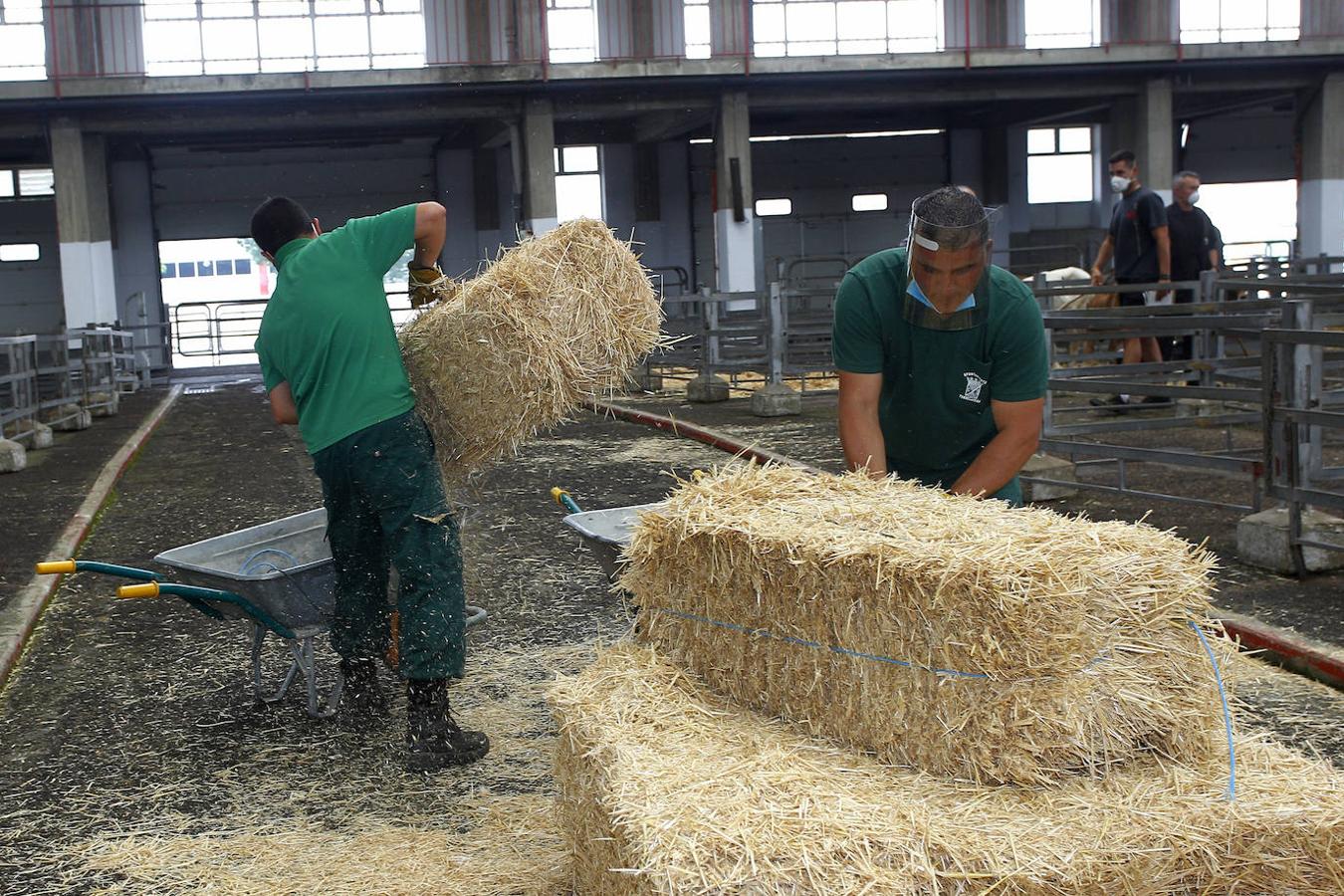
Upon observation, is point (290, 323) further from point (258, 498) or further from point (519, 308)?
point (258, 498)

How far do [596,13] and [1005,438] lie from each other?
77.3 feet

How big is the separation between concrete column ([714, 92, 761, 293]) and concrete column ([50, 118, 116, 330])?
10.7 m

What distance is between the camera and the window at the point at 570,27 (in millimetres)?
26266

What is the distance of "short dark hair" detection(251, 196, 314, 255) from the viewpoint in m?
5.00

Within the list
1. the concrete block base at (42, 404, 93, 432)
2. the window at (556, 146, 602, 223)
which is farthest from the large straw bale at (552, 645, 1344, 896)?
the window at (556, 146, 602, 223)

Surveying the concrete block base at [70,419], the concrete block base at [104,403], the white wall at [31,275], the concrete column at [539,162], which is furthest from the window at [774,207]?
the concrete block base at [70,419]

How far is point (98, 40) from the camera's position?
24188 millimetres

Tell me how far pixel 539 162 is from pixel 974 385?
20.2 metres

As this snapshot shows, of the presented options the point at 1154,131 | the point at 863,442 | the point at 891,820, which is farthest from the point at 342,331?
the point at 1154,131

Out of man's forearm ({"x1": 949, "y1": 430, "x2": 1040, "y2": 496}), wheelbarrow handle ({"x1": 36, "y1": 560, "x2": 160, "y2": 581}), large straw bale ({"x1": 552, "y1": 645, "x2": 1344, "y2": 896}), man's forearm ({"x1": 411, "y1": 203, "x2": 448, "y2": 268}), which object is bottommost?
large straw bale ({"x1": 552, "y1": 645, "x2": 1344, "y2": 896})

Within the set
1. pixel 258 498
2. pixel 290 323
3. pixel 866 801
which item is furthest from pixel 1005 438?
pixel 258 498

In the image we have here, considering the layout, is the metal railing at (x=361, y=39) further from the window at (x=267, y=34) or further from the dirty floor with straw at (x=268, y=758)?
the dirty floor with straw at (x=268, y=758)

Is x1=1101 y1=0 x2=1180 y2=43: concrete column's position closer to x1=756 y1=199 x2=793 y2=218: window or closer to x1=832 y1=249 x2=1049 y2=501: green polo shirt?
x1=756 y1=199 x2=793 y2=218: window

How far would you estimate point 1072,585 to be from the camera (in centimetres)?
289
